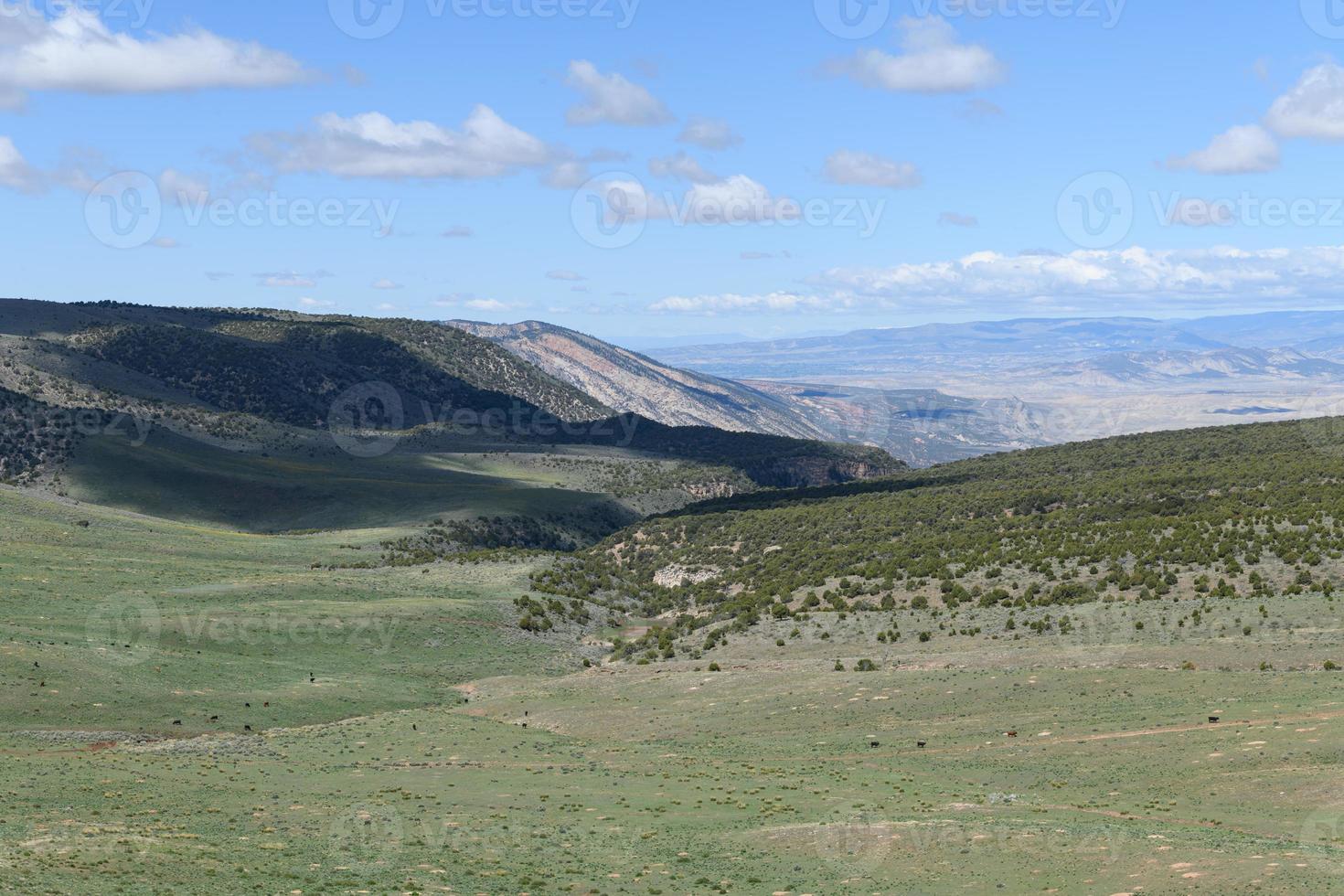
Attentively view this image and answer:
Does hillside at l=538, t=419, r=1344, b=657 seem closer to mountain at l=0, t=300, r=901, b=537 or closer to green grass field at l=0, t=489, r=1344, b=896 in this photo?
green grass field at l=0, t=489, r=1344, b=896

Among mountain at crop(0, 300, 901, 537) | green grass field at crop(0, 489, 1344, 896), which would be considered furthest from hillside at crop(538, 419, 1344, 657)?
mountain at crop(0, 300, 901, 537)

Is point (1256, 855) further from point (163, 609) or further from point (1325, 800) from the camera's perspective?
point (163, 609)

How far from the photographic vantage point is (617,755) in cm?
4272

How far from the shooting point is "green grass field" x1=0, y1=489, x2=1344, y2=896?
28.0m

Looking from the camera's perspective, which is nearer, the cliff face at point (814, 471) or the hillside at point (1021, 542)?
the hillside at point (1021, 542)

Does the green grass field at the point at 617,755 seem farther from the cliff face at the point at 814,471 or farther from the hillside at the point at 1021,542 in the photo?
A: the cliff face at the point at 814,471

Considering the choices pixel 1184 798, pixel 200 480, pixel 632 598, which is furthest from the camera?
pixel 200 480

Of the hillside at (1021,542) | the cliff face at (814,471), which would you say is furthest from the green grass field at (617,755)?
the cliff face at (814,471)

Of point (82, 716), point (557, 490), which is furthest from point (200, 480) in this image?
point (82, 716)

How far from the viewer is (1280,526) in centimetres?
6619

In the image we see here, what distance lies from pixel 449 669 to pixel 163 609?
43.5 ft

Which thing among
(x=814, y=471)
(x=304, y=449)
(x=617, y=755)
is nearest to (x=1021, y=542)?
(x=617, y=755)

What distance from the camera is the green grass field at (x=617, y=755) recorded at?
28000 millimetres

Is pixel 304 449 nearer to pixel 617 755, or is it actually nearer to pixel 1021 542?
pixel 1021 542
